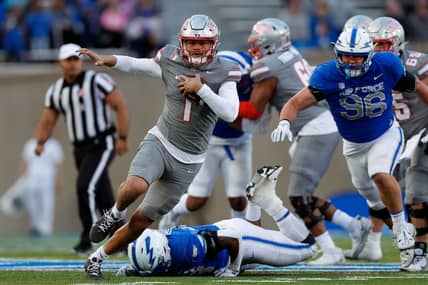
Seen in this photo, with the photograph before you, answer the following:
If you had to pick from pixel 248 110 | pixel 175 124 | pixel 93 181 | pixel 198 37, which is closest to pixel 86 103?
pixel 93 181

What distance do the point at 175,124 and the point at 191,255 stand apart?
0.80 meters

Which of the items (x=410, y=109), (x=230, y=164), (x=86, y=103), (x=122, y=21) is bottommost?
(x=122, y=21)

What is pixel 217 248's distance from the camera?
22.4ft

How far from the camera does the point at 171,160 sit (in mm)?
6891

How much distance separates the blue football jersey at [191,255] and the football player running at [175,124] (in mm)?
211

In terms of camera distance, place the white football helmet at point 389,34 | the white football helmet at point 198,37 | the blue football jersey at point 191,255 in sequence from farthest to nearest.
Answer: the white football helmet at point 389,34 → the white football helmet at point 198,37 → the blue football jersey at point 191,255

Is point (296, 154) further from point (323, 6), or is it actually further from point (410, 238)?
point (323, 6)

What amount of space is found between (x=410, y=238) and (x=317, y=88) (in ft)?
3.59

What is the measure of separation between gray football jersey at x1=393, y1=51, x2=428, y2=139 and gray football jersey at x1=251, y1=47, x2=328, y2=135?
2.27 ft

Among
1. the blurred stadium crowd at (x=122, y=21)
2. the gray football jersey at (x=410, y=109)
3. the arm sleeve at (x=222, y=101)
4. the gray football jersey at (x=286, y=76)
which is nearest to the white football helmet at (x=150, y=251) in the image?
the arm sleeve at (x=222, y=101)

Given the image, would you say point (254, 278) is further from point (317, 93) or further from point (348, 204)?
point (348, 204)

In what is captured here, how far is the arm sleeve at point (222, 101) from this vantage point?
21.7ft

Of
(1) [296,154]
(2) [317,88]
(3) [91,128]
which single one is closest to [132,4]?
(3) [91,128]

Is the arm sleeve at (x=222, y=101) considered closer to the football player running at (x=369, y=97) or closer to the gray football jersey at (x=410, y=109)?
the football player running at (x=369, y=97)
